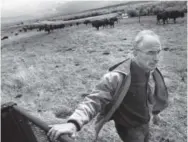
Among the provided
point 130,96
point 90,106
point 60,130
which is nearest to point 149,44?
point 130,96

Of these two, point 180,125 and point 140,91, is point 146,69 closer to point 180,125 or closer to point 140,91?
point 140,91

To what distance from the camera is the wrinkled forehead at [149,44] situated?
149 centimetres

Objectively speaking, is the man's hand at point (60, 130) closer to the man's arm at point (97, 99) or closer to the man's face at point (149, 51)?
the man's arm at point (97, 99)

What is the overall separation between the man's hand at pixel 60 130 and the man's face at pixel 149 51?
72cm

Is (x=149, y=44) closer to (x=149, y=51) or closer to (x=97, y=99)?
(x=149, y=51)

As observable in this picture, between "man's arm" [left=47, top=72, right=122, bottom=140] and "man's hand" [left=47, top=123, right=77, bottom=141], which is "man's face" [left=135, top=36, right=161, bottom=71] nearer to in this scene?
"man's arm" [left=47, top=72, right=122, bottom=140]

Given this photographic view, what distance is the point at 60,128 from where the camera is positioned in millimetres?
1153

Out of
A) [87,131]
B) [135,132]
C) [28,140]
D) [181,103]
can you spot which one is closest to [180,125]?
[181,103]

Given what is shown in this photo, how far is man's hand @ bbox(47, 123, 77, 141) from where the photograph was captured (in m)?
1.12

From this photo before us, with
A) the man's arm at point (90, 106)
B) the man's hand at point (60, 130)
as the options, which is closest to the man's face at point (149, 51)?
the man's arm at point (90, 106)

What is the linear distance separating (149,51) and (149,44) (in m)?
0.05

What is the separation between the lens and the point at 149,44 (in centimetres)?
149

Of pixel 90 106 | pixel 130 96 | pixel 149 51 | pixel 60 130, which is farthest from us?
pixel 130 96

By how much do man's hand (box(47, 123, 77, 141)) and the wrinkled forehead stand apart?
755 mm
